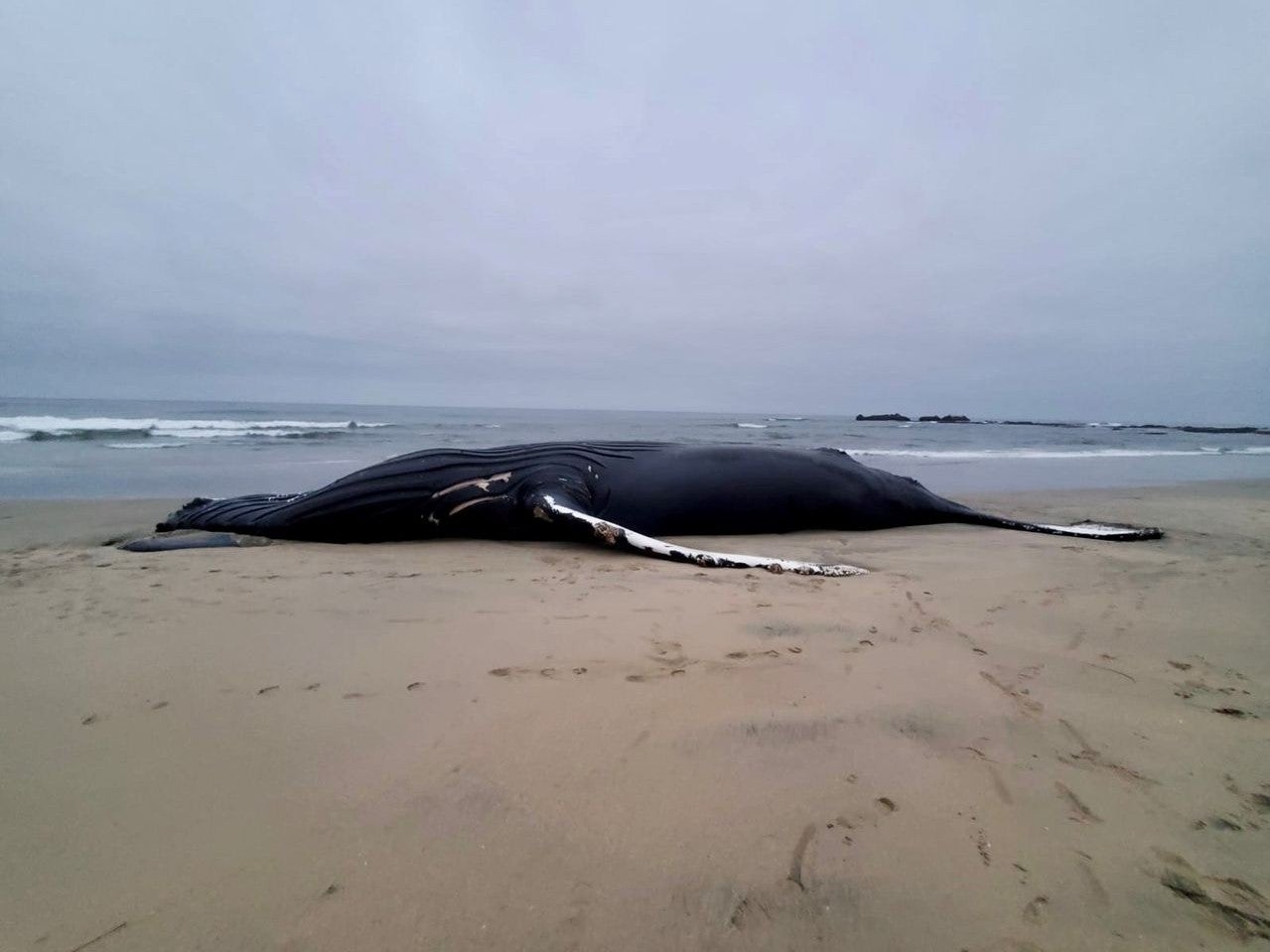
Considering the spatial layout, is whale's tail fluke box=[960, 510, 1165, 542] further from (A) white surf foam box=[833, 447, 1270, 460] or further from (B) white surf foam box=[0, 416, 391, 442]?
(B) white surf foam box=[0, 416, 391, 442]

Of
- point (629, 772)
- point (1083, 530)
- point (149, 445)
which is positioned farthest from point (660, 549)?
point (149, 445)

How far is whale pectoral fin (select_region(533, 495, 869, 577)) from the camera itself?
4.27m

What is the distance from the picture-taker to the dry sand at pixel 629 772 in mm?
1293

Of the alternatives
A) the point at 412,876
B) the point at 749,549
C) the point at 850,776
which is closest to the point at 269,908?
the point at 412,876

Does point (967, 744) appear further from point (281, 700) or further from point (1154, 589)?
point (1154, 589)

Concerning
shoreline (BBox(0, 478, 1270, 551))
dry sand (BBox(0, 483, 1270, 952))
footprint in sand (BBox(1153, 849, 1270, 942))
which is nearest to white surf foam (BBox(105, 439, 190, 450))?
shoreline (BBox(0, 478, 1270, 551))

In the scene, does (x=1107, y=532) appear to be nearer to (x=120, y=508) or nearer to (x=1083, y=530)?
(x=1083, y=530)

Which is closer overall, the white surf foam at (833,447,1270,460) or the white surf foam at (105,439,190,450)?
the white surf foam at (105,439,190,450)

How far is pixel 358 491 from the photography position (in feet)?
18.9

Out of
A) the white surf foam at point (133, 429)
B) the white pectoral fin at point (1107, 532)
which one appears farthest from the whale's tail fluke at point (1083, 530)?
the white surf foam at point (133, 429)

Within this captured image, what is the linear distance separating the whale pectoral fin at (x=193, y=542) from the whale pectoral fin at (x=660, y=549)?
2.37 metres

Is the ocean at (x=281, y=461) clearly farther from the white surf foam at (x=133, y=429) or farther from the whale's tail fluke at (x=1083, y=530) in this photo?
the whale's tail fluke at (x=1083, y=530)

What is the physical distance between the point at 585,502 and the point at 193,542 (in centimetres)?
319

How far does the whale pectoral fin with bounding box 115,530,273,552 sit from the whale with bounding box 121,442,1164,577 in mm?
15
